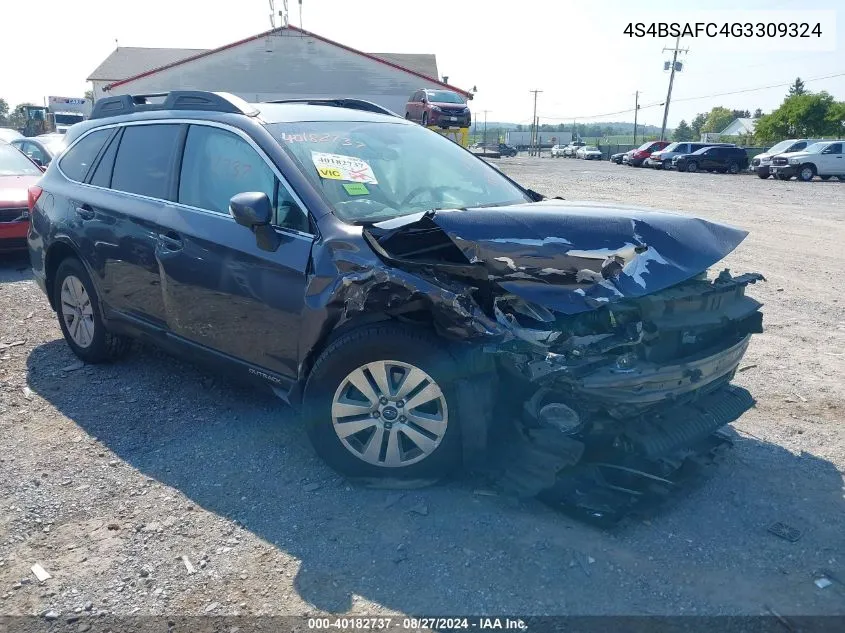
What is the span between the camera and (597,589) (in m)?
2.85

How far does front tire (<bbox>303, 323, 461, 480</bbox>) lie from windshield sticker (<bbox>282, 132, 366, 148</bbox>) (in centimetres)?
128

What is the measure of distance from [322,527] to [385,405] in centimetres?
64

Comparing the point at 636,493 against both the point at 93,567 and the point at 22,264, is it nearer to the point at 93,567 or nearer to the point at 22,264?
the point at 93,567

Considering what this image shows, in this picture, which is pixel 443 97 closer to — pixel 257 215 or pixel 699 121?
pixel 257 215

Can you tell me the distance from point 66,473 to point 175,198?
1.72 metres

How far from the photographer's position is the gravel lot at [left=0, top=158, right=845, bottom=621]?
2842mm

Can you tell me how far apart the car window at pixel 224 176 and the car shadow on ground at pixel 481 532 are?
1.35m

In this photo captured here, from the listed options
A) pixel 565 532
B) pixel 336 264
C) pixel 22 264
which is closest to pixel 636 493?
pixel 565 532

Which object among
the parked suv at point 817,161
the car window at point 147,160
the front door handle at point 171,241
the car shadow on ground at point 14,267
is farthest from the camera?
the parked suv at point 817,161

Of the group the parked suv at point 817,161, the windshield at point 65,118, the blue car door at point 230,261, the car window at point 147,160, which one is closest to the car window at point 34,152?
the car window at point 147,160

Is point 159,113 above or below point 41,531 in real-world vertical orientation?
above

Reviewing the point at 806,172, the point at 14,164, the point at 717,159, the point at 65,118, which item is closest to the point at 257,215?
the point at 14,164

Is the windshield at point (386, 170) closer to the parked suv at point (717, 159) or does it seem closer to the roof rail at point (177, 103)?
the roof rail at point (177, 103)

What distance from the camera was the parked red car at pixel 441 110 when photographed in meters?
28.7
